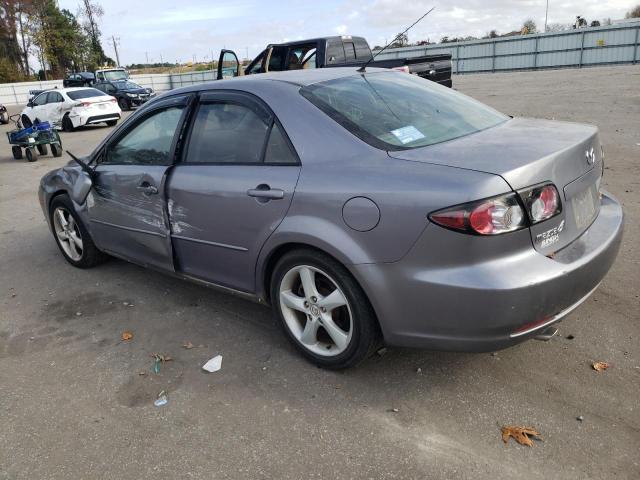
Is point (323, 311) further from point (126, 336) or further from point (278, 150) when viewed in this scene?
point (126, 336)

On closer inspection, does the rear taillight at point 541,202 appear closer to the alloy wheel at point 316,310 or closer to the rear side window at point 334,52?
the alloy wheel at point 316,310

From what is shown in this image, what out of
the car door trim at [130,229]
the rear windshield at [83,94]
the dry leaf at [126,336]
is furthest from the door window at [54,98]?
the dry leaf at [126,336]

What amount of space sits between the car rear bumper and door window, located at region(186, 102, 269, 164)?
109cm

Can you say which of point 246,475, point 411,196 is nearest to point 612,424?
point 411,196

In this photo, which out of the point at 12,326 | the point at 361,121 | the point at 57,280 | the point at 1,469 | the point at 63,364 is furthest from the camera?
the point at 57,280

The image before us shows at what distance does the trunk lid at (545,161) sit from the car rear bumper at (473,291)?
13cm

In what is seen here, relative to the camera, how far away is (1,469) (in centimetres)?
257

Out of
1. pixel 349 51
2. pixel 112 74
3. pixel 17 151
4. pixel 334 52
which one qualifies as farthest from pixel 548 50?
pixel 17 151

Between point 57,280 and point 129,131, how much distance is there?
1669 mm

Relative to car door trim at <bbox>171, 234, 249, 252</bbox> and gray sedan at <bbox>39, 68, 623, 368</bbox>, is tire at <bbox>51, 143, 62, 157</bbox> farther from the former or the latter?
car door trim at <bbox>171, 234, 249, 252</bbox>

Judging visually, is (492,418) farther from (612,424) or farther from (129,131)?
(129,131)

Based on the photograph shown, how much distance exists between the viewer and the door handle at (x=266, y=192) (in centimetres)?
300

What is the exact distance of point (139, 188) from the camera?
393cm

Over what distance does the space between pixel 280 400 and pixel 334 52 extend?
9.76 metres
